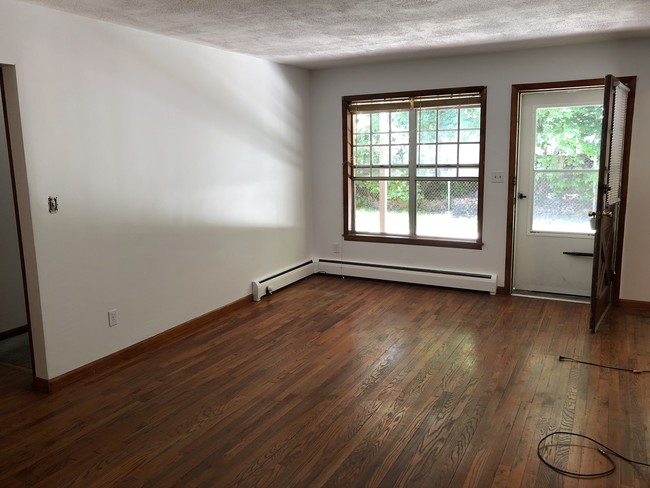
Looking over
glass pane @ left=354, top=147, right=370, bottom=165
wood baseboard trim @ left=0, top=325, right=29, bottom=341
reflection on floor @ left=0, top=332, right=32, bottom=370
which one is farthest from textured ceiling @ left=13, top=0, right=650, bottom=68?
wood baseboard trim @ left=0, top=325, right=29, bottom=341

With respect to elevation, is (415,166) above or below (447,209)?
above

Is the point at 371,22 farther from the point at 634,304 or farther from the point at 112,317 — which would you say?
the point at 634,304

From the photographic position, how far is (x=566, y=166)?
197 inches

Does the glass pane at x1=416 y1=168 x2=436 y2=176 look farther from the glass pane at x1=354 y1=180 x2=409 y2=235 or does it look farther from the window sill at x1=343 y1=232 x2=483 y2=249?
the window sill at x1=343 y1=232 x2=483 y2=249

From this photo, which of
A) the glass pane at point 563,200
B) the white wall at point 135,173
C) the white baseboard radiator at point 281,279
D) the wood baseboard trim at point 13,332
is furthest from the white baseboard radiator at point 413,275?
the wood baseboard trim at point 13,332

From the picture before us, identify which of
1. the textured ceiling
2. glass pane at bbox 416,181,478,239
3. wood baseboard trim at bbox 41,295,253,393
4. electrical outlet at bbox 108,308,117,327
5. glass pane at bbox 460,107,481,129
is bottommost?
wood baseboard trim at bbox 41,295,253,393

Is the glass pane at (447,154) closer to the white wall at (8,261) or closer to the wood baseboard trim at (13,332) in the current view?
the white wall at (8,261)

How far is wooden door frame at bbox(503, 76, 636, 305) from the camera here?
459cm

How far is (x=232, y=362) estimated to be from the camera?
12.2ft

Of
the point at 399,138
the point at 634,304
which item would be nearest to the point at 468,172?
the point at 399,138

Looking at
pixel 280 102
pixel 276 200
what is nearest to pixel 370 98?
pixel 280 102

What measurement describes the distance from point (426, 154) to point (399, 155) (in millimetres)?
315

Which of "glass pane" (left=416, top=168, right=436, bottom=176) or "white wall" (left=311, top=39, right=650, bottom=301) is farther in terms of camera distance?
"glass pane" (left=416, top=168, right=436, bottom=176)

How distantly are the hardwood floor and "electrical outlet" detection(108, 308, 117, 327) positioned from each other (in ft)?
1.05
